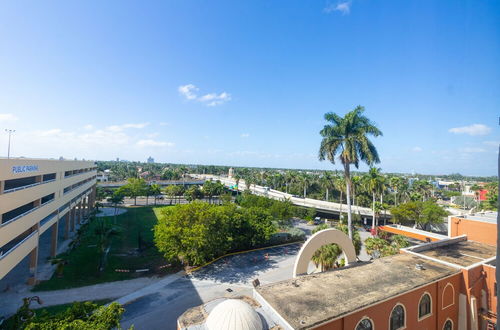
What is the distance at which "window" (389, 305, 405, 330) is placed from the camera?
1467cm

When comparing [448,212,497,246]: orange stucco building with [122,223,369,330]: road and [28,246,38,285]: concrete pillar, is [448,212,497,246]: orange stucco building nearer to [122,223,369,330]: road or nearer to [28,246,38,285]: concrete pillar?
[122,223,369,330]: road

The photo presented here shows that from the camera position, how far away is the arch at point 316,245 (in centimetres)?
1698

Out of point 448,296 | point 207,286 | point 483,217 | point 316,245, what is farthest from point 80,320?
point 483,217

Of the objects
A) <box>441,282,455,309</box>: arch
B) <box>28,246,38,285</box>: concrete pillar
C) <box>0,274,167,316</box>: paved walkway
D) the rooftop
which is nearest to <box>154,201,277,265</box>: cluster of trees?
<box>0,274,167,316</box>: paved walkway

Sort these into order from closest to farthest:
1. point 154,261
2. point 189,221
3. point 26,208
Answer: point 26,208 < point 189,221 < point 154,261

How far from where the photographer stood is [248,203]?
51.6 metres

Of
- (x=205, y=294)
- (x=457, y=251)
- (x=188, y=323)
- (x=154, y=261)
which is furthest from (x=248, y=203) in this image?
(x=188, y=323)

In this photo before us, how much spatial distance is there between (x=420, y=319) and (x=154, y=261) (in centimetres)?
2794

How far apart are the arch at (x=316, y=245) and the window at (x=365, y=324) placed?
4.76 metres

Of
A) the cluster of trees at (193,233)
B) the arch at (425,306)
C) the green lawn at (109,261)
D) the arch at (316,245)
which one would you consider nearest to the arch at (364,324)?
the arch at (316,245)

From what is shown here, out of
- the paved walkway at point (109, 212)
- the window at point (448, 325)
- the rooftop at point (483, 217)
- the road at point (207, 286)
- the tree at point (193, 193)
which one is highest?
the rooftop at point (483, 217)

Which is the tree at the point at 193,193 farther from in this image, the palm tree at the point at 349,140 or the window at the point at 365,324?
the window at the point at 365,324

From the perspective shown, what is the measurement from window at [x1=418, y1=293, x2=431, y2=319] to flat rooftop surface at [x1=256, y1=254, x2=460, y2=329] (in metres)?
1.31

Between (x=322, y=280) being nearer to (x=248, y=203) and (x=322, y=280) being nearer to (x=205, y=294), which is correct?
(x=205, y=294)
